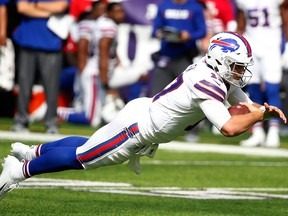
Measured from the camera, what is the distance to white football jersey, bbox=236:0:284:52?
1438 cm

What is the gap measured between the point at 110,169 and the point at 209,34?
6.49 meters

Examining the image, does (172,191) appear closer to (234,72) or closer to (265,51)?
(234,72)

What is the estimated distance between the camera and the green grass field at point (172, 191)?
7801 mm

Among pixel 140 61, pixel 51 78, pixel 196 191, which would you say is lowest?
pixel 140 61

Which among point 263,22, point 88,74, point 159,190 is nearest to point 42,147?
point 159,190

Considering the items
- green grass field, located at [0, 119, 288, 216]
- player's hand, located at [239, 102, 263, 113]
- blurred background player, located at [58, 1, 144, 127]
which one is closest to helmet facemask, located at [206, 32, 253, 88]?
player's hand, located at [239, 102, 263, 113]

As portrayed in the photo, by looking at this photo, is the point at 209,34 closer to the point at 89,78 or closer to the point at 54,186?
the point at 89,78

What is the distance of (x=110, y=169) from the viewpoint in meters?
10.9

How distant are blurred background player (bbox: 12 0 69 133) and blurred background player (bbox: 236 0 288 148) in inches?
97.7

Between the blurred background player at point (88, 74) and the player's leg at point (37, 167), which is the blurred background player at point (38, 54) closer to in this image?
the blurred background player at point (88, 74)

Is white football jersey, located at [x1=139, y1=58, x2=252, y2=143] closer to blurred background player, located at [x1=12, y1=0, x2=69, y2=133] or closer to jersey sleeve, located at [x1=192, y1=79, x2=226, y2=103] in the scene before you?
jersey sleeve, located at [x1=192, y1=79, x2=226, y2=103]

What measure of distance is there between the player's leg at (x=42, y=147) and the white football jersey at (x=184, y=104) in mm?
587

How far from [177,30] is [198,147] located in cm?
165

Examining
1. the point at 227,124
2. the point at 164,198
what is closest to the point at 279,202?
the point at 164,198
